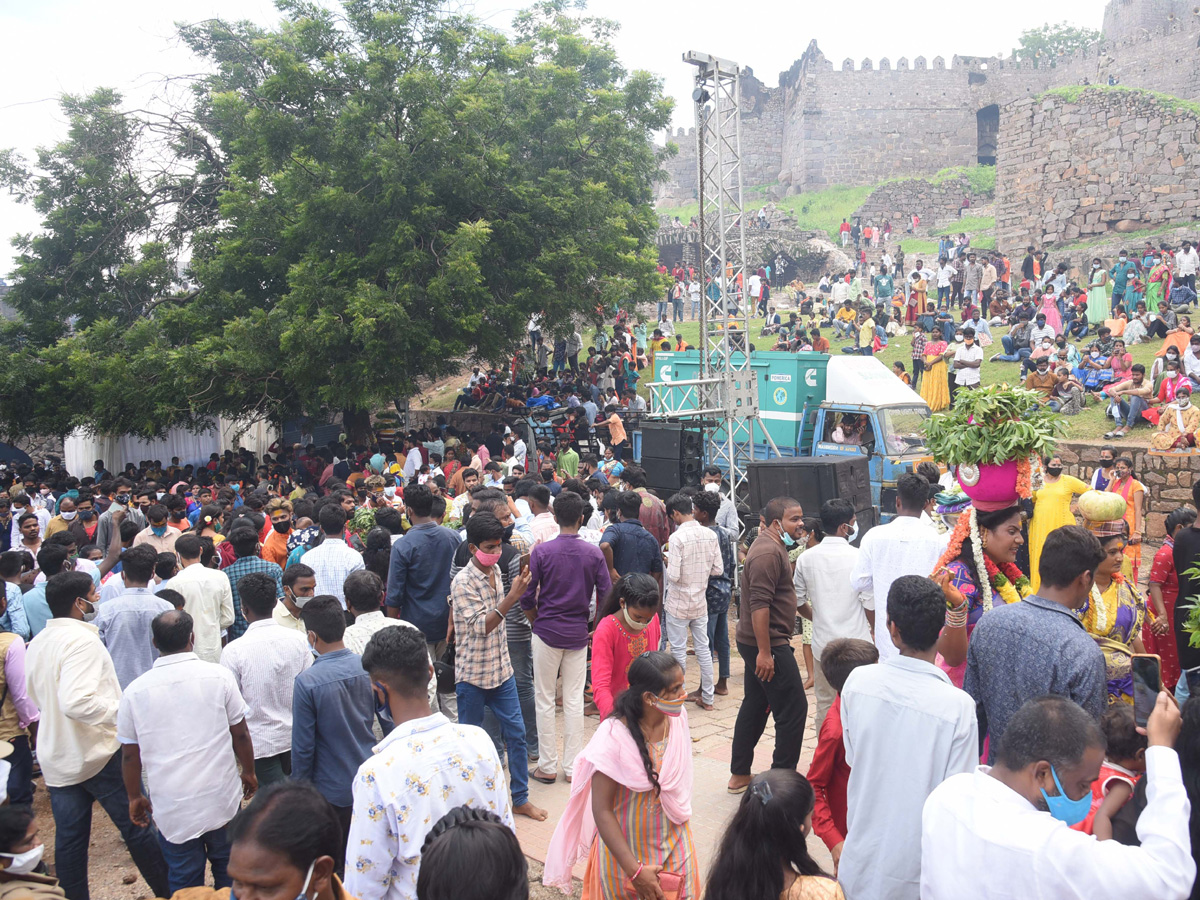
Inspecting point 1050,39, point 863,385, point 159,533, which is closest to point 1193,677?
point 159,533

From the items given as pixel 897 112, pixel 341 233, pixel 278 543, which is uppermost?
pixel 897 112

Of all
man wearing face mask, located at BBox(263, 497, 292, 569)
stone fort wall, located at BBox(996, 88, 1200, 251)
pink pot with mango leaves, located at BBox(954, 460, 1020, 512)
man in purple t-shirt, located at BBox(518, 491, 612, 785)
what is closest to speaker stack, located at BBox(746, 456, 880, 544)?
man in purple t-shirt, located at BBox(518, 491, 612, 785)

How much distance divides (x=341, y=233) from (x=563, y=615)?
472 inches

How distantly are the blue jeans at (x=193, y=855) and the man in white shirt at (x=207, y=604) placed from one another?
1.71m

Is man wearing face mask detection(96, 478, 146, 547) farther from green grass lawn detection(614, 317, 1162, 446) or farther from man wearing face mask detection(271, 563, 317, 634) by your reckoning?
green grass lawn detection(614, 317, 1162, 446)

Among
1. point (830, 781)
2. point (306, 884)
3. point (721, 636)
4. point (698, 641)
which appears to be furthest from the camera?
point (721, 636)

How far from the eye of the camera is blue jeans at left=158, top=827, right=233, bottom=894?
3.77 metres

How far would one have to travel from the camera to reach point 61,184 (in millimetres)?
17891

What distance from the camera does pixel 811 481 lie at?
10820 mm

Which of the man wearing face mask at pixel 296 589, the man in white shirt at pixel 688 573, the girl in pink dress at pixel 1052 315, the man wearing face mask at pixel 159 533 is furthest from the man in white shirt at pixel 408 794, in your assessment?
the girl in pink dress at pixel 1052 315

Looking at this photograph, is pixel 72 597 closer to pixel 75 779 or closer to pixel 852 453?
pixel 75 779

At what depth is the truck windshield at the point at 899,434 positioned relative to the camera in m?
12.4

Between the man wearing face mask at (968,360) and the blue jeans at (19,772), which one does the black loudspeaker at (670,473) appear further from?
the blue jeans at (19,772)

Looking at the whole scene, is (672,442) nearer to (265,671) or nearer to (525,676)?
(525,676)
